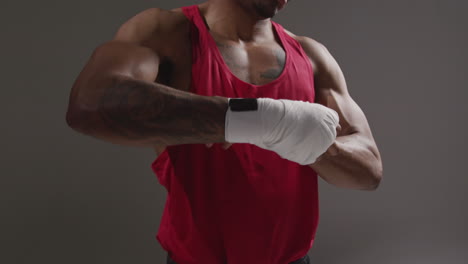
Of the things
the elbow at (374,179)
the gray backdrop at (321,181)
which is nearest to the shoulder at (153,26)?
the elbow at (374,179)

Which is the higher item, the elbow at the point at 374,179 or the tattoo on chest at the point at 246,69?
the tattoo on chest at the point at 246,69

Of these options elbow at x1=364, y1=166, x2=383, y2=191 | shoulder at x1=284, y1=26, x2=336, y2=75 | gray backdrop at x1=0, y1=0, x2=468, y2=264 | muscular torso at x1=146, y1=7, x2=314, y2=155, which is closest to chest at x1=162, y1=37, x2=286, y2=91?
muscular torso at x1=146, y1=7, x2=314, y2=155

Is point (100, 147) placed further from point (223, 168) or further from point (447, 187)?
point (447, 187)

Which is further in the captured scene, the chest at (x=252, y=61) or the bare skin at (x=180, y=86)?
the chest at (x=252, y=61)

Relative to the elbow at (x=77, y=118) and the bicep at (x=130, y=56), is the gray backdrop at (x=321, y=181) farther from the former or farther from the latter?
the elbow at (x=77, y=118)

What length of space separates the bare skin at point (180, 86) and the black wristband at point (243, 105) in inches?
0.8

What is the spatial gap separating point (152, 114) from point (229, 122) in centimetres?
14

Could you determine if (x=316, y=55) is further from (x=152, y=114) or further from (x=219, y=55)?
(x=152, y=114)

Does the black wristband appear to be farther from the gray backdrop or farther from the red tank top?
the gray backdrop

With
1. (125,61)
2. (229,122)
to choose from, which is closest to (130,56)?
(125,61)

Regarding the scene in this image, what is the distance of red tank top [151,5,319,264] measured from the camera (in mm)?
1016

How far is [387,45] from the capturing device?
2029 mm

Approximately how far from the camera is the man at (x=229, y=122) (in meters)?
0.82

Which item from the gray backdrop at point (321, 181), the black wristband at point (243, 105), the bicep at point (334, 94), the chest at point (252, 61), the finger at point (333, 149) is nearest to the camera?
the black wristband at point (243, 105)
